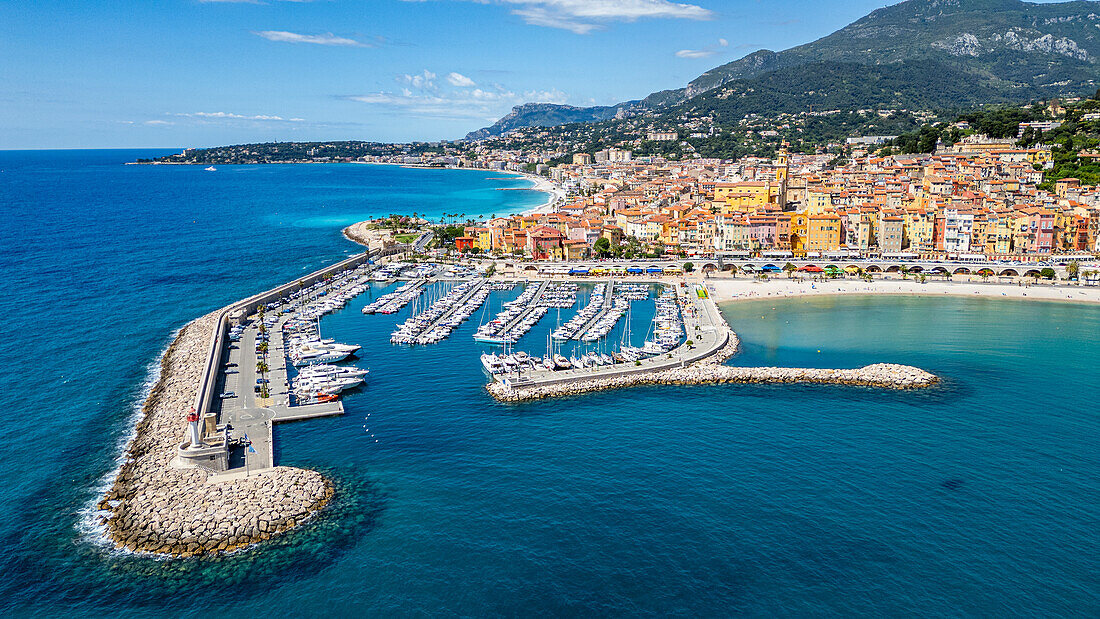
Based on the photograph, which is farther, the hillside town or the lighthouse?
the hillside town

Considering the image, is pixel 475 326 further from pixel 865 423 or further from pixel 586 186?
pixel 586 186

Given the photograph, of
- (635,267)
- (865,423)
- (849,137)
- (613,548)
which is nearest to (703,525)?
(613,548)

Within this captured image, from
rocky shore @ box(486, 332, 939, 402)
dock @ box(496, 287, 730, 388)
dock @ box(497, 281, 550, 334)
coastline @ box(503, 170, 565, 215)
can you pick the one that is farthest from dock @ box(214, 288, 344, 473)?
coastline @ box(503, 170, 565, 215)

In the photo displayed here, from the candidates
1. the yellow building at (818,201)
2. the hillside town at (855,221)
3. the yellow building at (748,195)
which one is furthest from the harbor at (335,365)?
the yellow building at (748,195)

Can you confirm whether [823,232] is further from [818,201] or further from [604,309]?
[604,309]

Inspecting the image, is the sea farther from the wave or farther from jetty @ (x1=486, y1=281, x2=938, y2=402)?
jetty @ (x1=486, y1=281, x2=938, y2=402)

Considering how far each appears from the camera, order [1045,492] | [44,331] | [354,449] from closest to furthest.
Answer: [1045,492] < [354,449] < [44,331]

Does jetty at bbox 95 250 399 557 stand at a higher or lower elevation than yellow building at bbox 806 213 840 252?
lower
